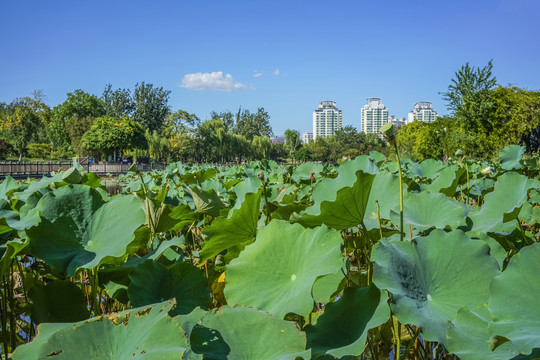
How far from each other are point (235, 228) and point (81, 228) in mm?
278

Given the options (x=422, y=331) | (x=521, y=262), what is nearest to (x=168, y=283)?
(x=422, y=331)

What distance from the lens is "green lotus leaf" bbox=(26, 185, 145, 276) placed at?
64 centimetres

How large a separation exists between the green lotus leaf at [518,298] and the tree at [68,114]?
36.2m

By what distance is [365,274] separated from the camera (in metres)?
0.95

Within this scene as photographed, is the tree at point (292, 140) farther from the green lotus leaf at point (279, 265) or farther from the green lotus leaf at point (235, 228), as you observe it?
the green lotus leaf at point (279, 265)

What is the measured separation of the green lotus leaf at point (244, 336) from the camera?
0.43 m

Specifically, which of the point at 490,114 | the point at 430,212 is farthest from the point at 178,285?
the point at 490,114

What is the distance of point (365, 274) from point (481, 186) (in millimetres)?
962

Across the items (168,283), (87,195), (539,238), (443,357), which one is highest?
(87,195)

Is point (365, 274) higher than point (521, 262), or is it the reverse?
point (521, 262)

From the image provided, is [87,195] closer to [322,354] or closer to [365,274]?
[322,354]

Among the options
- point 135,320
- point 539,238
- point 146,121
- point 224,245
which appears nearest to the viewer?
point 135,320

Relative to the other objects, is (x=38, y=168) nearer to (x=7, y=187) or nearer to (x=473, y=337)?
(x=7, y=187)

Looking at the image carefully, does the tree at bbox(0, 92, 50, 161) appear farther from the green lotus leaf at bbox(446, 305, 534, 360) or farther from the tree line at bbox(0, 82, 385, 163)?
the green lotus leaf at bbox(446, 305, 534, 360)
